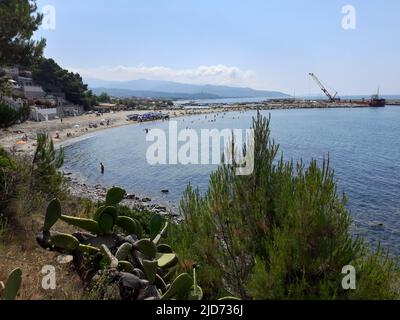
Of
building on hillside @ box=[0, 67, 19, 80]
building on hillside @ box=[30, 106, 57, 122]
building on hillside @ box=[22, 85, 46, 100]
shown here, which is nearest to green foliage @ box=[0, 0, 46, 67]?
building on hillside @ box=[0, 67, 19, 80]

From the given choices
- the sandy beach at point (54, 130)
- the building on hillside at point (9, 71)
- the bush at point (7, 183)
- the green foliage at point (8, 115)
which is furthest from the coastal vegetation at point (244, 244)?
the sandy beach at point (54, 130)

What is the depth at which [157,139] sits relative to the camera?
78812 millimetres

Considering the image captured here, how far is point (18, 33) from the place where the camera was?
43.5 feet

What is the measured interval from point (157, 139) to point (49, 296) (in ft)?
241

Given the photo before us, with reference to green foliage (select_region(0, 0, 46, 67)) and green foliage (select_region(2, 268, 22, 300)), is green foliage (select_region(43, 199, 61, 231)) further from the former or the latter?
green foliage (select_region(0, 0, 46, 67))

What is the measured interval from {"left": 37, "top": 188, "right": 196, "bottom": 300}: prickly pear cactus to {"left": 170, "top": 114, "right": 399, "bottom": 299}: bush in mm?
742

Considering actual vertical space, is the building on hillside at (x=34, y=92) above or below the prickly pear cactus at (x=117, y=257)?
above

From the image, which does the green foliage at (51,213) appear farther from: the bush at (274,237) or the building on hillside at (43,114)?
the building on hillside at (43,114)

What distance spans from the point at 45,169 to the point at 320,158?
134 feet

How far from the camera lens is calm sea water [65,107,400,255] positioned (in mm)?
25848

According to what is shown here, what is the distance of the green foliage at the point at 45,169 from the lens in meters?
11.9

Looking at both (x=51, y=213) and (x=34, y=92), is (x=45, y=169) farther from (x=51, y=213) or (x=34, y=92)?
(x=34, y=92)

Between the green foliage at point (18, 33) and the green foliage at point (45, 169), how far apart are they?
134 inches
